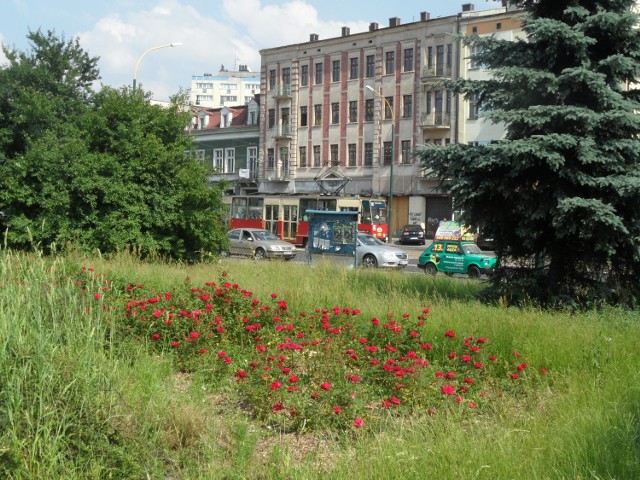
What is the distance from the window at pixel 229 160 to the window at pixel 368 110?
15.6m

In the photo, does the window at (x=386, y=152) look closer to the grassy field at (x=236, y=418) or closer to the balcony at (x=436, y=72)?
the balcony at (x=436, y=72)

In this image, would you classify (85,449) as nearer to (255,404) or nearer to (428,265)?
(255,404)

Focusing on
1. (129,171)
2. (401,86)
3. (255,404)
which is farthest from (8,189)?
(401,86)

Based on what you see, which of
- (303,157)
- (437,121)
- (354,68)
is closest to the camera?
(437,121)

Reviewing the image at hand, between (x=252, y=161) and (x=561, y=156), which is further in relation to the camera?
(x=252, y=161)

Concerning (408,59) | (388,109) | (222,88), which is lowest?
(388,109)

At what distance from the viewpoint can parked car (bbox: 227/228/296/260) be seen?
35750 mm

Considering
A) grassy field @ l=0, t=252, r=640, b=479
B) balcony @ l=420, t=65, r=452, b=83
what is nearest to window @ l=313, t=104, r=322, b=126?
balcony @ l=420, t=65, r=452, b=83

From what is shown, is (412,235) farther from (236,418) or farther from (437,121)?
(236,418)

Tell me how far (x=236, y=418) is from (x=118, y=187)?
43.2ft

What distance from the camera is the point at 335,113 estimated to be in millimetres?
62000

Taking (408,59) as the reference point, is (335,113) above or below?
below

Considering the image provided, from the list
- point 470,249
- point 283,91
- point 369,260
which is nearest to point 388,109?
point 283,91

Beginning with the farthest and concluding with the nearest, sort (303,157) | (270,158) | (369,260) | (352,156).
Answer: (270,158), (303,157), (352,156), (369,260)
